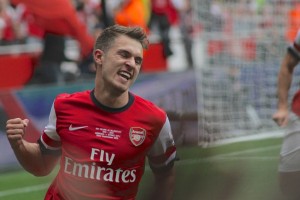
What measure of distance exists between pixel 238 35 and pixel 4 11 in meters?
4.92

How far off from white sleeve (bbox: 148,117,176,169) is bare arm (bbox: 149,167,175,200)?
2.43 feet

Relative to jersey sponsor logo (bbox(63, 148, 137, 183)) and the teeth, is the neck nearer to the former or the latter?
the teeth

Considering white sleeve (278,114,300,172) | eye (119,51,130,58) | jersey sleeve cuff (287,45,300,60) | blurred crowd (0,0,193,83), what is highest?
eye (119,51,130,58)

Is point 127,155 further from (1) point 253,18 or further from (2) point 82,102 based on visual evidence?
(1) point 253,18

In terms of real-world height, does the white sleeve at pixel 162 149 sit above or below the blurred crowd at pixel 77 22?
above

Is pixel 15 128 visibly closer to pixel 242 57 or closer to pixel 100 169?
pixel 100 169

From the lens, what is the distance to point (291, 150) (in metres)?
6.36

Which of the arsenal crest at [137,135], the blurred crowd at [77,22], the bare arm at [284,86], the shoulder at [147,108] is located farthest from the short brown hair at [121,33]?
the blurred crowd at [77,22]

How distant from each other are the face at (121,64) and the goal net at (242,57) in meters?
7.44

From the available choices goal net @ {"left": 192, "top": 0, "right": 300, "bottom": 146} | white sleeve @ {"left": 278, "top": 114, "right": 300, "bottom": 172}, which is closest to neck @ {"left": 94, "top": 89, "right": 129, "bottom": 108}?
white sleeve @ {"left": 278, "top": 114, "right": 300, "bottom": 172}

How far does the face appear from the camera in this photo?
14.1ft

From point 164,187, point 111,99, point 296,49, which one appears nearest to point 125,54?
point 111,99

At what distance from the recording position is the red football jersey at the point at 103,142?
430 centimetres

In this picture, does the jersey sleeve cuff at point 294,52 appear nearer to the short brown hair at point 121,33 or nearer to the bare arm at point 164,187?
the short brown hair at point 121,33
